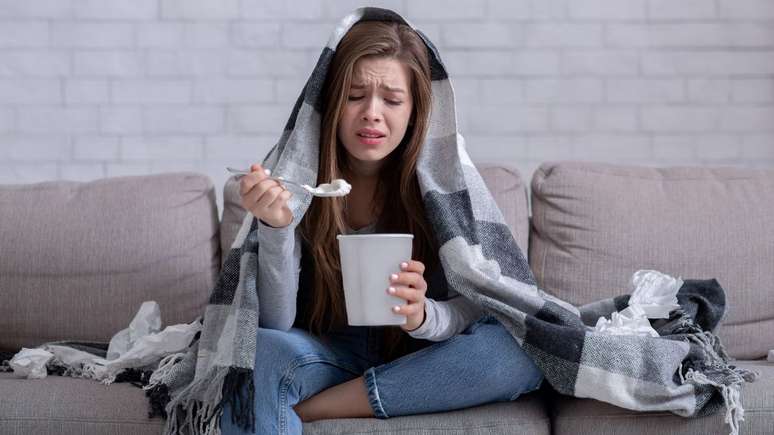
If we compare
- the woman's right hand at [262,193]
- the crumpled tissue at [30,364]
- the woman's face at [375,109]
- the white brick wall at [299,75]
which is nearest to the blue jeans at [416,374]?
the woman's right hand at [262,193]

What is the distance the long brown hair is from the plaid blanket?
0.03 meters

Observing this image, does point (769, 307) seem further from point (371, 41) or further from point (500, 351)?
point (371, 41)

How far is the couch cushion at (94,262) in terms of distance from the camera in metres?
2.26

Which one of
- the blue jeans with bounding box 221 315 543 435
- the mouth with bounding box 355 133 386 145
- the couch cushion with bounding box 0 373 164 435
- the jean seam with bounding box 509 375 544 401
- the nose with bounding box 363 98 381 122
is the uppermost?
the nose with bounding box 363 98 381 122

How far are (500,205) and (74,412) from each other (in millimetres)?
1050

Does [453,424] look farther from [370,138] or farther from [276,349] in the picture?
[370,138]

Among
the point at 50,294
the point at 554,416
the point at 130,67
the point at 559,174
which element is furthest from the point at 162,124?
the point at 554,416

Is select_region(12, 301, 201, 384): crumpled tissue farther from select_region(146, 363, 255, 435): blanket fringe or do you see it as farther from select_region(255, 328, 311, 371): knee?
select_region(255, 328, 311, 371): knee

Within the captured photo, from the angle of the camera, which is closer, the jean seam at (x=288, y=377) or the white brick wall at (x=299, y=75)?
the jean seam at (x=288, y=377)

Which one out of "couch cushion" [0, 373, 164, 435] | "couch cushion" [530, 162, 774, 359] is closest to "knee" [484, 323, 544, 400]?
"couch cushion" [530, 162, 774, 359]

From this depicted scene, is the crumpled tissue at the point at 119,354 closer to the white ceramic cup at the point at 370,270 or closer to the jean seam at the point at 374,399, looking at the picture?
the jean seam at the point at 374,399

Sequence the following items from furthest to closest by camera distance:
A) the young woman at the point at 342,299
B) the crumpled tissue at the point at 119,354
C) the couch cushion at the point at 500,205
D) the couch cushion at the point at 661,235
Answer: the couch cushion at the point at 500,205, the couch cushion at the point at 661,235, the crumpled tissue at the point at 119,354, the young woman at the point at 342,299

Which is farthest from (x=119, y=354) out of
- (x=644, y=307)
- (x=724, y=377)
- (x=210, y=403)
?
(x=724, y=377)

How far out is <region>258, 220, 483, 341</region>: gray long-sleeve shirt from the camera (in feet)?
5.66
